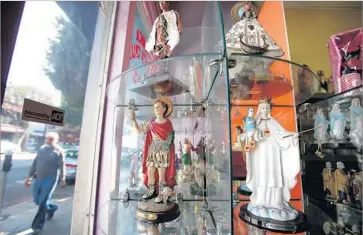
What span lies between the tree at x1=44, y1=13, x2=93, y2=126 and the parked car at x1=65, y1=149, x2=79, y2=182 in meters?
0.15

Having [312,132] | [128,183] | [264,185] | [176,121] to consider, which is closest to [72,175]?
[128,183]

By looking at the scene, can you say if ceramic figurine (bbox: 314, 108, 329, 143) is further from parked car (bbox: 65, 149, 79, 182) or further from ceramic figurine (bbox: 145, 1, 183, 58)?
parked car (bbox: 65, 149, 79, 182)

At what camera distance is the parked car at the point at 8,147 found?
628 millimetres

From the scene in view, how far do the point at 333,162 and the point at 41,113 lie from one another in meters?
1.38

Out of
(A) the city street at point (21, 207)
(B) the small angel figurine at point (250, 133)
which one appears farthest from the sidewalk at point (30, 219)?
(B) the small angel figurine at point (250, 133)

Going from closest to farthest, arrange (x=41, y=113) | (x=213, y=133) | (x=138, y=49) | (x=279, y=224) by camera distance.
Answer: (x=279, y=224)
(x=41, y=113)
(x=213, y=133)
(x=138, y=49)

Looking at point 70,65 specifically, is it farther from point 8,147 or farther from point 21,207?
point 21,207

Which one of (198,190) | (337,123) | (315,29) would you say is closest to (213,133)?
(198,190)

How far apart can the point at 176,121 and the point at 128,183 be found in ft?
1.29

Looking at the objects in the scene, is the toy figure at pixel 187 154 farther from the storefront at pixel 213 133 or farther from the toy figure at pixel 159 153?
the toy figure at pixel 159 153

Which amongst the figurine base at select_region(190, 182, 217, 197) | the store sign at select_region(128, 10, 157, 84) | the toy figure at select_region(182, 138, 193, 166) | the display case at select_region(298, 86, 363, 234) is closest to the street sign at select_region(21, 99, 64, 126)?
the store sign at select_region(128, 10, 157, 84)

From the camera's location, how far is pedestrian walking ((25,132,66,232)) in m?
0.85

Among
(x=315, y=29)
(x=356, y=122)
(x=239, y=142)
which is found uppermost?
(x=315, y=29)

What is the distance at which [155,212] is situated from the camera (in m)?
0.64
